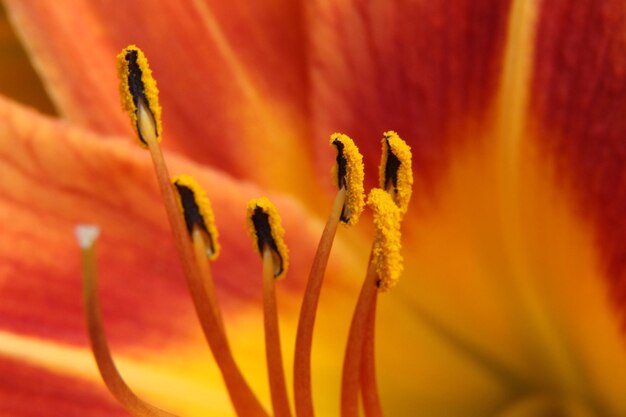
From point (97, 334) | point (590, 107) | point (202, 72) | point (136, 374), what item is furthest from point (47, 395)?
point (590, 107)

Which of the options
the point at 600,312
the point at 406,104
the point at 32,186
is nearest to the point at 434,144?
the point at 406,104

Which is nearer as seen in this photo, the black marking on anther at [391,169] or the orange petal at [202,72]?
the black marking on anther at [391,169]

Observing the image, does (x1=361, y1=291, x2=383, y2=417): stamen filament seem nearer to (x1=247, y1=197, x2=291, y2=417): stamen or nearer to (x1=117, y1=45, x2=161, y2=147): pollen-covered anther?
(x1=247, y1=197, x2=291, y2=417): stamen

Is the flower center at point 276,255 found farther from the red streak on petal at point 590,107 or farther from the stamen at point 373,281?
the red streak on petal at point 590,107

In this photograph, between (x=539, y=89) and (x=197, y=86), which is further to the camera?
(x=197, y=86)

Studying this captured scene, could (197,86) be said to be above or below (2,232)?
above

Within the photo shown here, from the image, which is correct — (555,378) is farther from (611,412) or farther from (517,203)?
(517,203)

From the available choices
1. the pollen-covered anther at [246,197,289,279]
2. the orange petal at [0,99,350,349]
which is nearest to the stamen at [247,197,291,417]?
the pollen-covered anther at [246,197,289,279]

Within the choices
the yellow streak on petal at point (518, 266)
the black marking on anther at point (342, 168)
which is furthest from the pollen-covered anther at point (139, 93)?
the yellow streak on petal at point (518, 266)
